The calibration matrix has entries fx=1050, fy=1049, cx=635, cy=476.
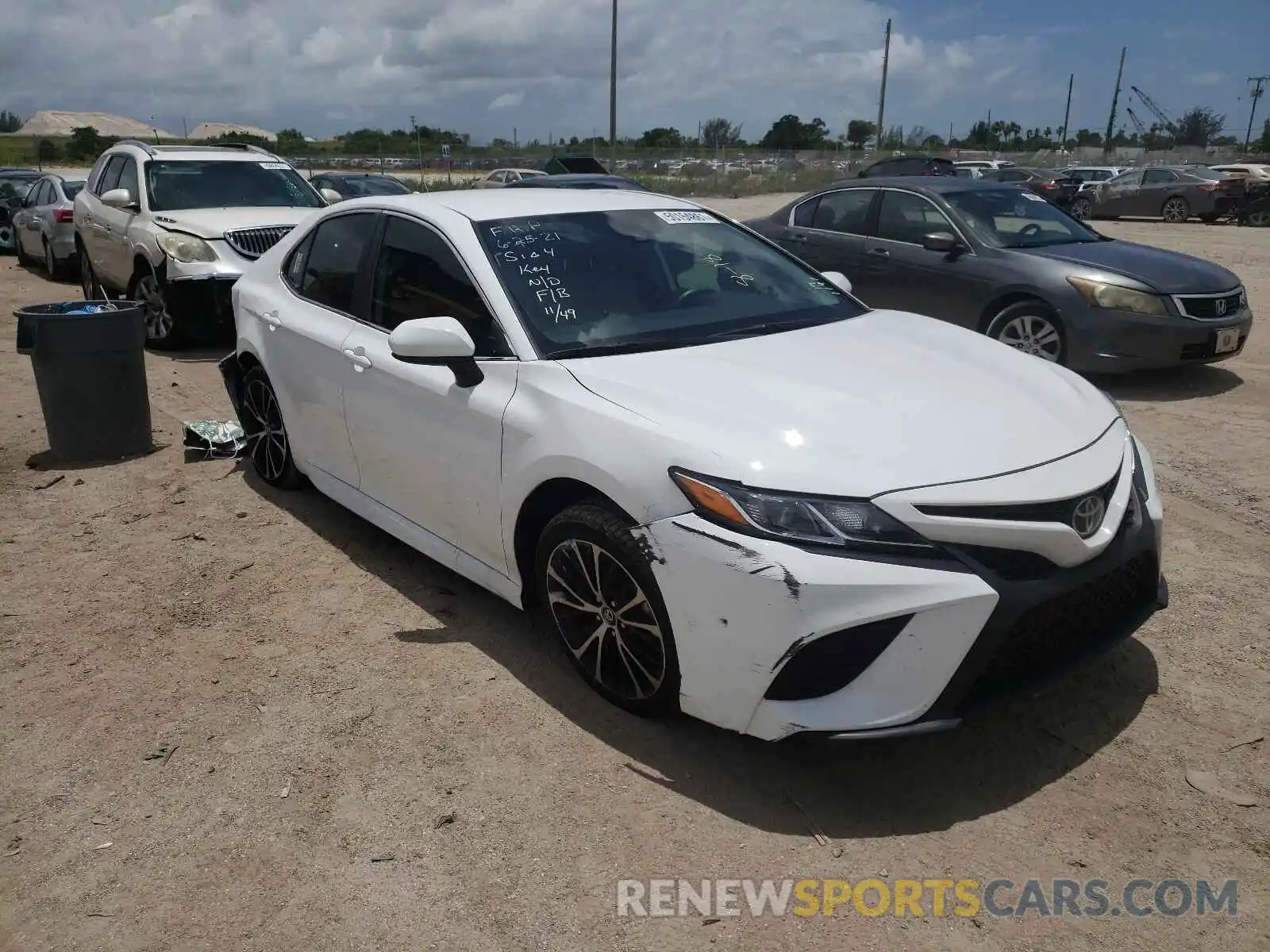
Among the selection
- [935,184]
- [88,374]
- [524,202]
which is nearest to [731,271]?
[524,202]

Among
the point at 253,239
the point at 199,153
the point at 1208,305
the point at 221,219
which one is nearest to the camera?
the point at 1208,305

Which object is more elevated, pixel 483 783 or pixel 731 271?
pixel 731 271

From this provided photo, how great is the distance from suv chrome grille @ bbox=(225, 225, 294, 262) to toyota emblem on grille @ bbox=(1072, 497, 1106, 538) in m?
8.17

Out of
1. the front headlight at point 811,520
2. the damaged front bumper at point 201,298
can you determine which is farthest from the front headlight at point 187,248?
the front headlight at point 811,520

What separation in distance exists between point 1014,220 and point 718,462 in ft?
21.6

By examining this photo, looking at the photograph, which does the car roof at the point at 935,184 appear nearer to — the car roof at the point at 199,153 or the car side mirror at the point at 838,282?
the car side mirror at the point at 838,282

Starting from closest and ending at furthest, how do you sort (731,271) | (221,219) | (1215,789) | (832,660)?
1. (832,660)
2. (1215,789)
3. (731,271)
4. (221,219)

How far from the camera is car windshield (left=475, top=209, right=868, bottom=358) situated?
3816mm

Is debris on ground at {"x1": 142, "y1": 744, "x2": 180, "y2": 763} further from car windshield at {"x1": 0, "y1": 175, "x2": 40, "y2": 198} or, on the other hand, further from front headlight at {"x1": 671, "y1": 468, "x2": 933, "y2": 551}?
car windshield at {"x1": 0, "y1": 175, "x2": 40, "y2": 198}

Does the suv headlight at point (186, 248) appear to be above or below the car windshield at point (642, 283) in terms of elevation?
below

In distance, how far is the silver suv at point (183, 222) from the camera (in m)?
9.52

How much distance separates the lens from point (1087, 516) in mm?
3047

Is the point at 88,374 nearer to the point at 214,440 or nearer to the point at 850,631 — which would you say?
the point at 214,440

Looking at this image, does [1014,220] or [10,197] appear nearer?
[1014,220]
